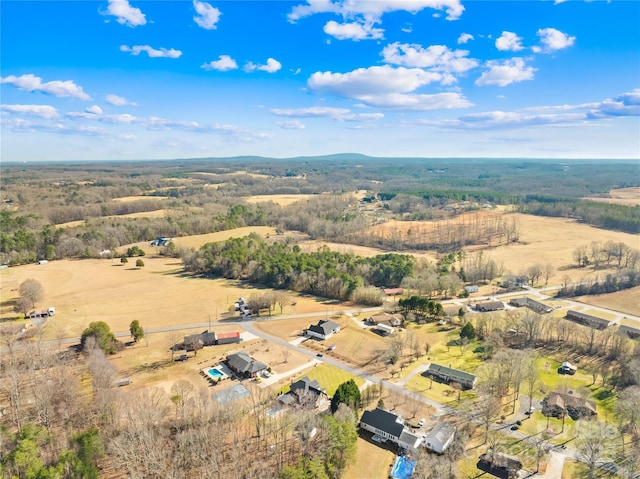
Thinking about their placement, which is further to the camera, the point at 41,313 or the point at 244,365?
the point at 41,313

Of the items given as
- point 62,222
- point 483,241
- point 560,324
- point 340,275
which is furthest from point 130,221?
point 560,324

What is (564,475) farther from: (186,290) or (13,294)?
(13,294)

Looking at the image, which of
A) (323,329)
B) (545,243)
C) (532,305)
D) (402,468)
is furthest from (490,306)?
(545,243)

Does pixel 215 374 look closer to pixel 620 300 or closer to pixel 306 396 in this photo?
pixel 306 396

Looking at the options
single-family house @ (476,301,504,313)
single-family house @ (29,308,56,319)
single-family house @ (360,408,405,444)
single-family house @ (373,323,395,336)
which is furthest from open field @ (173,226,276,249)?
single-family house @ (360,408,405,444)

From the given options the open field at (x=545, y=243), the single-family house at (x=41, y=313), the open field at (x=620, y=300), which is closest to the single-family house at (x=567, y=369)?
the open field at (x=620, y=300)

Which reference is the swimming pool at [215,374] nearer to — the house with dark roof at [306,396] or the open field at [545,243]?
the house with dark roof at [306,396]

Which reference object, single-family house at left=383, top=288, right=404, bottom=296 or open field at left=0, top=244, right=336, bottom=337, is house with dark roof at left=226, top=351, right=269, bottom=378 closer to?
open field at left=0, top=244, right=336, bottom=337
